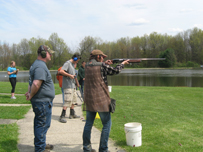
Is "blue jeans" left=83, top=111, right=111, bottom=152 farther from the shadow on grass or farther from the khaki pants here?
the khaki pants

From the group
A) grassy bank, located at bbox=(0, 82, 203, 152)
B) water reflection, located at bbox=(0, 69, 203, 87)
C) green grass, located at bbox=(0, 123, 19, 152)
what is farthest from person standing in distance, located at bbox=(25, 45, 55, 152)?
water reflection, located at bbox=(0, 69, 203, 87)

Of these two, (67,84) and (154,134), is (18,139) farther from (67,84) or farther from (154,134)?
(154,134)

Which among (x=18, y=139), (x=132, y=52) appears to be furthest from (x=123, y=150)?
(x=132, y=52)

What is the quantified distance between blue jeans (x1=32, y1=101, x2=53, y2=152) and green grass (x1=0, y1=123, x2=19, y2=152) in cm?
70

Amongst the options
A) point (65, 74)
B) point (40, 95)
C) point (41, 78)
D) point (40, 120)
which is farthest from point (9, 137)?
point (65, 74)

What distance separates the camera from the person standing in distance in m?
3.79

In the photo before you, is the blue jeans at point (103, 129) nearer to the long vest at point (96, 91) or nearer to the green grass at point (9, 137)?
the long vest at point (96, 91)

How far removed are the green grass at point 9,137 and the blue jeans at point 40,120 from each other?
0.70 metres

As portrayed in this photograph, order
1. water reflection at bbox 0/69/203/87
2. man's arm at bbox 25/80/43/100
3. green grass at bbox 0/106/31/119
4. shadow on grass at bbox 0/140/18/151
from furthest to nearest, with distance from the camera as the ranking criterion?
water reflection at bbox 0/69/203/87
green grass at bbox 0/106/31/119
shadow on grass at bbox 0/140/18/151
man's arm at bbox 25/80/43/100

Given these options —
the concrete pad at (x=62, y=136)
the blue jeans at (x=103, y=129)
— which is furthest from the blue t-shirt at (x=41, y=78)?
the concrete pad at (x=62, y=136)

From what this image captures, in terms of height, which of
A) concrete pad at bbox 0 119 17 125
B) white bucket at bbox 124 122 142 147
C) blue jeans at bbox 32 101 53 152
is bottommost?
concrete pad at bbox 0 119 17 125

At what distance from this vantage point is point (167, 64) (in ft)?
261

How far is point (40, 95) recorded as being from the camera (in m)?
3.87

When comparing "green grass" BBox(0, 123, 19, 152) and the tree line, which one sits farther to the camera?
the tree line
